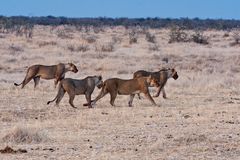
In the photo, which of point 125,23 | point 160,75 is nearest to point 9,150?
point 160,75

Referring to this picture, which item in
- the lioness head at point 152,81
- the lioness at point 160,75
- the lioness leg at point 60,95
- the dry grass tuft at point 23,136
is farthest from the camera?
the lioness at point 160,75

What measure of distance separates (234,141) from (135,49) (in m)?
31.1

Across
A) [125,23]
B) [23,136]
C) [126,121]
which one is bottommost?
[125,23]

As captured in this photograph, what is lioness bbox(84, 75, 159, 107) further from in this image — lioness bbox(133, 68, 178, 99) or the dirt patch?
the dirt patch

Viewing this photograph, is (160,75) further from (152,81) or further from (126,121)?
(126,121)

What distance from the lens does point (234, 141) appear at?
12.4m

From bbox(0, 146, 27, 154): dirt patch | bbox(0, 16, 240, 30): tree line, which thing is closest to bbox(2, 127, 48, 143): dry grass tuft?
bbox(0, 146, 27, 154): dirt patch

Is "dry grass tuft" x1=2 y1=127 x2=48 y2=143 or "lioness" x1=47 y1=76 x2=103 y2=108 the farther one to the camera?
"lioness" x1=47 y1=76 x2=103 y2=108

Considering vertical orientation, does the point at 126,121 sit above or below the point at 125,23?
above

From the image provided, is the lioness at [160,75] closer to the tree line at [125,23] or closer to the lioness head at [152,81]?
the lioness head at [152,81]

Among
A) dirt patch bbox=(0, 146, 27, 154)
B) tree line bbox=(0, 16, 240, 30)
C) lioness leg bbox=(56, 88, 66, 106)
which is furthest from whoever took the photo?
tree line bbox=(0, 16, 240, 30)

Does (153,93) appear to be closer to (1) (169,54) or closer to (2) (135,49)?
(1) (169,54)

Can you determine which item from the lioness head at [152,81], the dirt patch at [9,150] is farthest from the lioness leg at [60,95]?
the dirt patch at [9,150]

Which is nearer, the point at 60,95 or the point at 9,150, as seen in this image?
the point at 9,150
